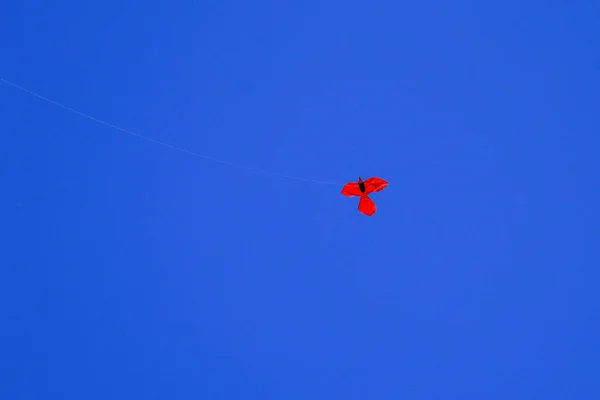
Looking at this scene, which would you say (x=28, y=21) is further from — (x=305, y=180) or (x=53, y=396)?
(x=53, y=396)

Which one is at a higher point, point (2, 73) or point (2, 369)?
point (2, 73)

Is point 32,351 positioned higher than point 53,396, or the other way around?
point 32,351

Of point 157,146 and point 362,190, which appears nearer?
point 362,190

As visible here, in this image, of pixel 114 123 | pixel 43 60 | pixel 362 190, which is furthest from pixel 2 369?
pixel 362 190

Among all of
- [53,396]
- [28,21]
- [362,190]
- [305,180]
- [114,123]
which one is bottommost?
[53,396]

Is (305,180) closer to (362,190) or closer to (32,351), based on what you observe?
(362,190)

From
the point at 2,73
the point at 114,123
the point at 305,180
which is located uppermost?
the point at 2,73

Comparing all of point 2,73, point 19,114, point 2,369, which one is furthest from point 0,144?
point 2,369

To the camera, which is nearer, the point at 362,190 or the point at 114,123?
Answer: the point at 362,190

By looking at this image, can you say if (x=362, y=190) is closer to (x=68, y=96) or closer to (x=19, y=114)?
(x=68, y=96)
